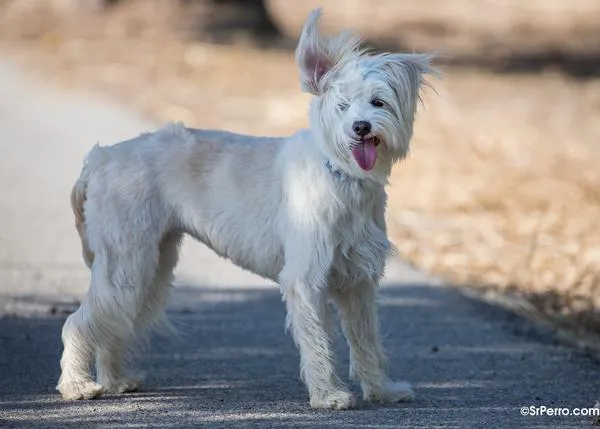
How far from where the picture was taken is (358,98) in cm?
643

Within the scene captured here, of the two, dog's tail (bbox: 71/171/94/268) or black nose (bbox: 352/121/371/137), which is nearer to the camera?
black nose (bbox: 352/121/371/137)

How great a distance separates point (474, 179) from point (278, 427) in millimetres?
8144

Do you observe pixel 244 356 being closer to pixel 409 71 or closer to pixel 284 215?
pixel 284 215

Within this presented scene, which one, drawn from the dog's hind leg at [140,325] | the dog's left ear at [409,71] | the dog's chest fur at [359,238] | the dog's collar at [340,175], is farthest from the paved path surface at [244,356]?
the dog's left ear at [409,71]

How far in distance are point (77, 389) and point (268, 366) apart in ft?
4.42

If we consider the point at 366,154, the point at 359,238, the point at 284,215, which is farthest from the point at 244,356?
the point at 366,154

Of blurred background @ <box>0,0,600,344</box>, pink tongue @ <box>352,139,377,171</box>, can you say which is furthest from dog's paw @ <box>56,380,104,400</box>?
blurred background @ <box>0,0,600,344</box>

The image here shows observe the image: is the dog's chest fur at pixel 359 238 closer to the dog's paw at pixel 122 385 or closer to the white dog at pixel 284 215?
the white dog at pixel 284 215

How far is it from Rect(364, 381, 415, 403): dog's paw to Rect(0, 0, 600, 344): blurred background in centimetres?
170

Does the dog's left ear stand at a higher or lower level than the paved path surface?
higher

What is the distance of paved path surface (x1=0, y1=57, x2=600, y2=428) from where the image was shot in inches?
257

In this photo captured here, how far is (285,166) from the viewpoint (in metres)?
6.86

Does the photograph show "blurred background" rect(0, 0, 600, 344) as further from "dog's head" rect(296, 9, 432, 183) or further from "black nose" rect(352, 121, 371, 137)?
"black nose" rect(352, 121, 371, 137)

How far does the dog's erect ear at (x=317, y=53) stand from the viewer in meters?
6.55
